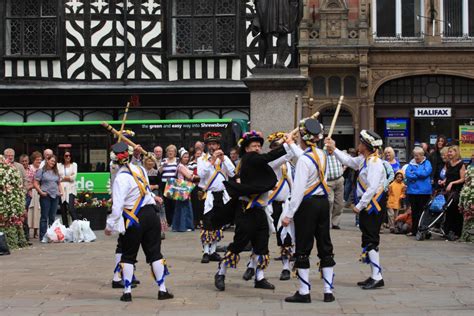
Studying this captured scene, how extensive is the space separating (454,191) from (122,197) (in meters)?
8.04

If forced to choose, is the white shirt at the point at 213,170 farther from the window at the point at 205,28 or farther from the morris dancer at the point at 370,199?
the window at the point at 205,28

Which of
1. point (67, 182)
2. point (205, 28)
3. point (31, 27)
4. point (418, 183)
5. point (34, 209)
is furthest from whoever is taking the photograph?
point (31, 27)

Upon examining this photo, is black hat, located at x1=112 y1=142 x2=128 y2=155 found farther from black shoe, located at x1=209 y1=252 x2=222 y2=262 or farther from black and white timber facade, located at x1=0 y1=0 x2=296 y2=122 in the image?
black and white timber facade, located at x1=0 y1=0 x2=296 y2=122

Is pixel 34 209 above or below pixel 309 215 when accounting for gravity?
below

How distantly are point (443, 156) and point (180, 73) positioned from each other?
53.0ft

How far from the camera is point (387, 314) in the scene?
323 inches

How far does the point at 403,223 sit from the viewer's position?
1684 centimetres

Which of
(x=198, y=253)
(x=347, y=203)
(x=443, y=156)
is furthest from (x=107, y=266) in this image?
(x=347, y=203)

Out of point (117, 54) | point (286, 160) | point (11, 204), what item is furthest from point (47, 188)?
point (117, 54)

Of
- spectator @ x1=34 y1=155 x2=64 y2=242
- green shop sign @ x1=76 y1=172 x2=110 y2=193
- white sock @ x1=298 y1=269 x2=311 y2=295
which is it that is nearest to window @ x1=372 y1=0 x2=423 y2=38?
green shop sign @ x1=76 y1=172 x2=110 y2=193

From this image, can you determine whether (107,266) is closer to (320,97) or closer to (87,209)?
(87,209)

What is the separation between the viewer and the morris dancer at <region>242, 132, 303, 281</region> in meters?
9.80

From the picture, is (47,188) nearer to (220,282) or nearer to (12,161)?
(12,161)

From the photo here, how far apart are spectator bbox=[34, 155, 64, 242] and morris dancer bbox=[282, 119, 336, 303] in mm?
8155
